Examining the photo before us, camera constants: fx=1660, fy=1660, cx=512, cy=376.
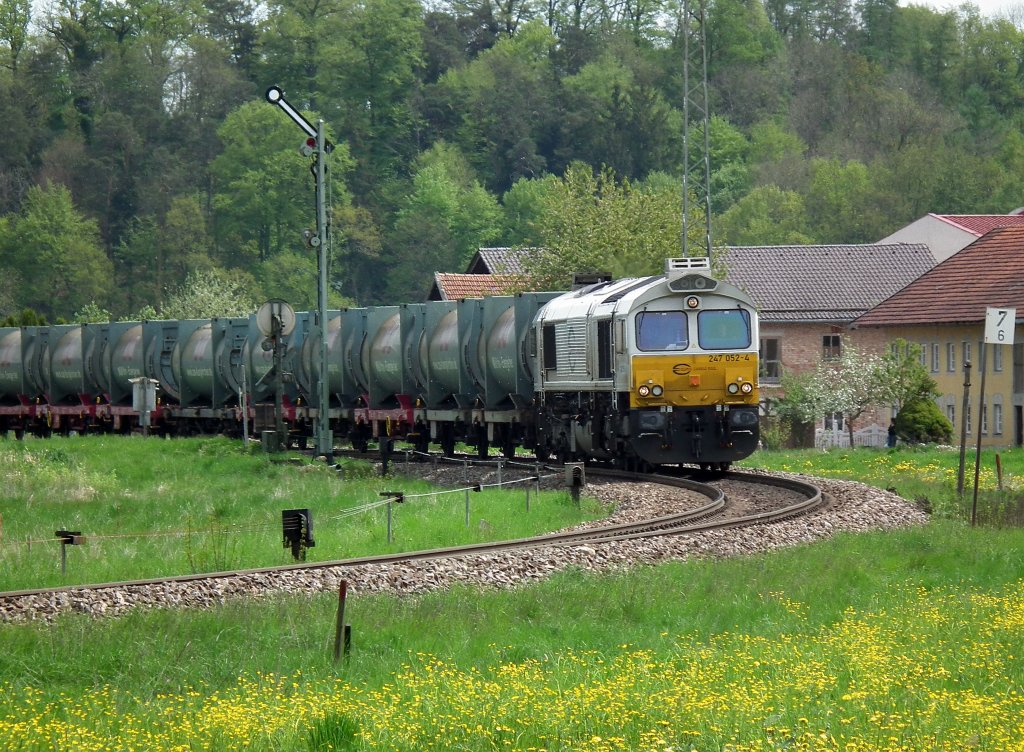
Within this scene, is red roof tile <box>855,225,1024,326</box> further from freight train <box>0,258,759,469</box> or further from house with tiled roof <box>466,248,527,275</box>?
freight train <box>0,258,759,469</box>

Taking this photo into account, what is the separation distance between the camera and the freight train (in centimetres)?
2486

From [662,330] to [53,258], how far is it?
7980 centimetres

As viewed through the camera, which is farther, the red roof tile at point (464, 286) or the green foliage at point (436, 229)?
the green foliage at point (436, 229)

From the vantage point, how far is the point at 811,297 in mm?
63906

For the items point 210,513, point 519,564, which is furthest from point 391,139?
point 519,564

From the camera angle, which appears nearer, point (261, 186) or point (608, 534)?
point (608, 534)

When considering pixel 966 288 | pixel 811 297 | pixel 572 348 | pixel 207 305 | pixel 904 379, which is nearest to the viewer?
pixel 572 348

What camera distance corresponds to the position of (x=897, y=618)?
1291cm

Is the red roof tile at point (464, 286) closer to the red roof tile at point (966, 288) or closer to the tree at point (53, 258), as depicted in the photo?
the red roof tile at point (966, 288)

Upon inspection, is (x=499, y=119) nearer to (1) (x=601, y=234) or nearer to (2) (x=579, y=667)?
(1) (x=601, y=234)

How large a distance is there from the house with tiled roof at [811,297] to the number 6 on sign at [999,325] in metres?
38.4

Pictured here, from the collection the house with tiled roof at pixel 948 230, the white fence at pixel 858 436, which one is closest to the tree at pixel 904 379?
the white fence at pixel 858 436

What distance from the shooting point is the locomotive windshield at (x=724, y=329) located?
82.4ft

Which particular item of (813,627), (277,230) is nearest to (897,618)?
(813,627)
